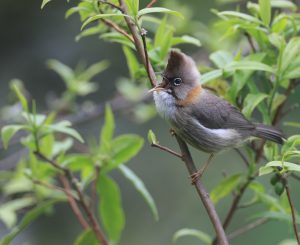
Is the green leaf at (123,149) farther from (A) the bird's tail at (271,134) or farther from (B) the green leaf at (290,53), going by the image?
(B) the green leaf at (290,53)

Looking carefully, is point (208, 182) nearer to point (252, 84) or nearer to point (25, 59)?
point (25, 59)

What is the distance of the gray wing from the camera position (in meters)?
3.35

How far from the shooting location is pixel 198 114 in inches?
136

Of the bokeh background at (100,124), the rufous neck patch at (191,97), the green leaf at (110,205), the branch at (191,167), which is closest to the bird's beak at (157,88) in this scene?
the branch at (191,167)

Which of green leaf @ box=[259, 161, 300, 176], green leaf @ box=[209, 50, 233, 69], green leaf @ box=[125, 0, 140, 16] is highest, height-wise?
green leaf @ box=[125, 0, 140, 16]

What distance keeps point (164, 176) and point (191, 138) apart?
4184 millimetres

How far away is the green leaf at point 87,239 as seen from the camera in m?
2.96

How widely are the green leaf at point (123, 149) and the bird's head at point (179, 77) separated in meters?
0.29

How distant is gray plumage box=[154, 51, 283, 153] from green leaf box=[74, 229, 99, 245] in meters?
0.69

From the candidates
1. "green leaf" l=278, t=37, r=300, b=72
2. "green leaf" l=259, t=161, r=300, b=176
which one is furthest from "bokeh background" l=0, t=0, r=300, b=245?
"green leaf" l=259, t=161, r=300, b=176

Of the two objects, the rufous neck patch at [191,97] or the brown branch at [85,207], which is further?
the rufous neck patch at [191,97]

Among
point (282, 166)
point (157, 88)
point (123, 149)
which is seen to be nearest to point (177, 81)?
point (157, 88)

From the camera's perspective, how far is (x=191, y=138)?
11.0ft

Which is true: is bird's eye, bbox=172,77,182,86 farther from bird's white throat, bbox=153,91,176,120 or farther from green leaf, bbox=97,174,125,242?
green leaf, bbox=97,174,125,242
